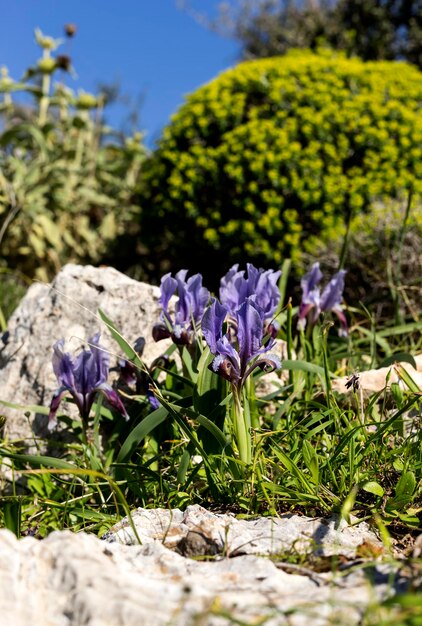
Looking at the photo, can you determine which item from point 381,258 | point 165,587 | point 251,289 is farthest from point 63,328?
Result: point 381,258

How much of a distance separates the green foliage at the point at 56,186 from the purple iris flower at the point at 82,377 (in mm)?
4430

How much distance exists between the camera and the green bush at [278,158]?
20.5ft

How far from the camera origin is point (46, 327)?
3.11m

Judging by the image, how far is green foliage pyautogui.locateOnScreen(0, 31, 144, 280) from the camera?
22.6ft

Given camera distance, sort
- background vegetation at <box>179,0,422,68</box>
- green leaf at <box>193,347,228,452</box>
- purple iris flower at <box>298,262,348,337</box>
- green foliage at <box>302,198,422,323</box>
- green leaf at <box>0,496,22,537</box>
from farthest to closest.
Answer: background vegetation at <box>179,0,422,68</box>, green foliage at <box>302,198,422,323</box>, purple iris flower at <box>298,262,348,337</box>, green leaf at <box>193,347,228,452</box>, green leaf at <box>0,496,22,537</box>

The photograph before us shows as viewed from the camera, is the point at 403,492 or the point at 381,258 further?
the point at 381,258

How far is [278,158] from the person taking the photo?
6254 mm

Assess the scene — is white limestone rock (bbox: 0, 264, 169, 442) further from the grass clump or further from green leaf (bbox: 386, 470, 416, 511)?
green leaf (bbox: 386, 470, 416, 511)

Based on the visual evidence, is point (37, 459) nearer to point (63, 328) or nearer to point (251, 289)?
point (251, 289)

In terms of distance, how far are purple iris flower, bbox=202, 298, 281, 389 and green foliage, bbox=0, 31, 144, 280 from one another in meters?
4.99

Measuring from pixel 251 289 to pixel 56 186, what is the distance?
531 centimetres

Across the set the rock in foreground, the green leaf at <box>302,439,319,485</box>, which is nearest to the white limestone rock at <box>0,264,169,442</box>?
the green leaf at <box>302,439,319,485</box>

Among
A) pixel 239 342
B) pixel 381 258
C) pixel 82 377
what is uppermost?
pixel 381 258

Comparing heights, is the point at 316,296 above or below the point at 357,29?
below
